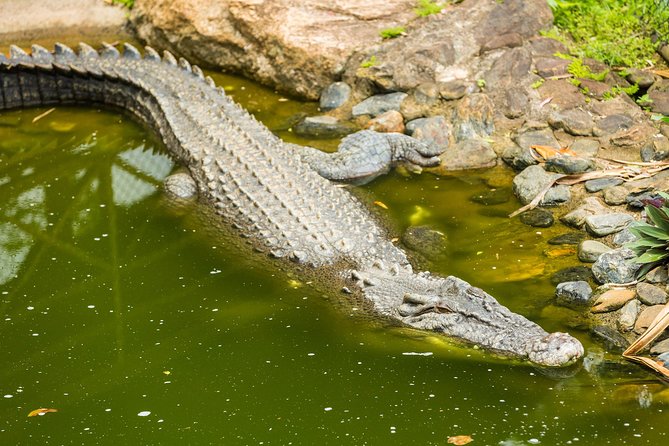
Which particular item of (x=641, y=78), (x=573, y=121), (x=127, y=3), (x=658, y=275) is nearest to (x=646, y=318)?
(x=658, y=275)

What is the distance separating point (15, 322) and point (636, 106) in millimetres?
5231

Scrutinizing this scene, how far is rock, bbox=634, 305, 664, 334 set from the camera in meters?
5.32

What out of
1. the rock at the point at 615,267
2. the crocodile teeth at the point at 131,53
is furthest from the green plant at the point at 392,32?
the rock at the point at 615,267

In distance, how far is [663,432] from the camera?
4.50 m

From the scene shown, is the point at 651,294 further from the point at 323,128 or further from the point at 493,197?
the point at 323,128

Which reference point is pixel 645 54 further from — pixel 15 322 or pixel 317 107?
pixel 15 322

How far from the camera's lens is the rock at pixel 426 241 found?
644 centimetres

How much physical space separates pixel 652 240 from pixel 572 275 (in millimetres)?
588

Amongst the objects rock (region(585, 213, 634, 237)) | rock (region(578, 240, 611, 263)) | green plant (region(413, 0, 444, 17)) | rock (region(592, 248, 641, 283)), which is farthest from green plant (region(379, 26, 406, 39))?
rock (region(592, 248, 641, 283))

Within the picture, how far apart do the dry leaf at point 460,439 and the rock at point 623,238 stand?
2225 millimetres

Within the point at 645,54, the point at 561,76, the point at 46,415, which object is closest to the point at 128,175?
the point at 46,415

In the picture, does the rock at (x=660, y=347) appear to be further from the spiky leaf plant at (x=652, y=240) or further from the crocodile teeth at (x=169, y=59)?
the crocodile teeth at (x=169, y=59)

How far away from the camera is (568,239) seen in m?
6.39

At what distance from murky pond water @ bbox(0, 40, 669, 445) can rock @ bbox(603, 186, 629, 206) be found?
55 cm
